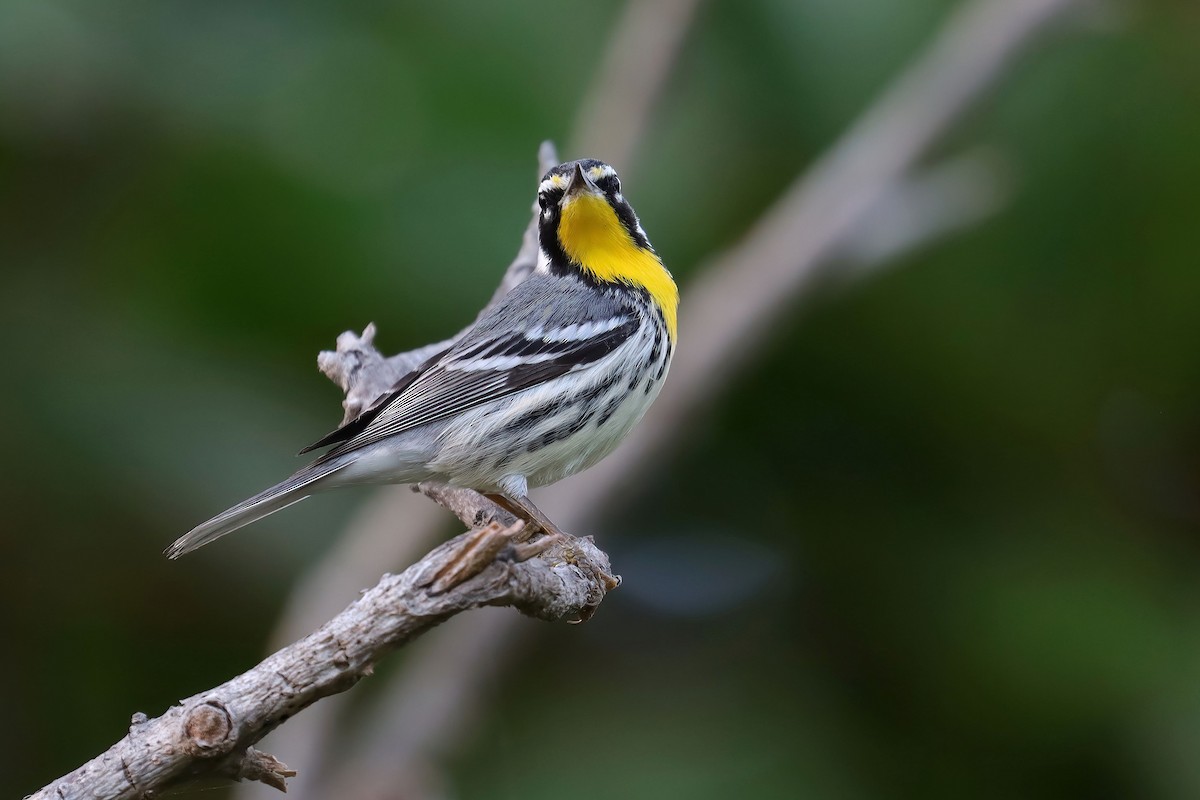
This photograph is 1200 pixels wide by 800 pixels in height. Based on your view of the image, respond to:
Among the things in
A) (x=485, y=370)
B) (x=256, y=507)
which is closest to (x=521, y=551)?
(x=256, y=507)

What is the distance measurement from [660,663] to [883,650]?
87cm

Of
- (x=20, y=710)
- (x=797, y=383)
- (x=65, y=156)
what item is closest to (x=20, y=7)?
(x=65, y=156)

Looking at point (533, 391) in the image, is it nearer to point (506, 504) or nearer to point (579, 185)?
point (506, 504)

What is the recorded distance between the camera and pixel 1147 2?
5.37 metres

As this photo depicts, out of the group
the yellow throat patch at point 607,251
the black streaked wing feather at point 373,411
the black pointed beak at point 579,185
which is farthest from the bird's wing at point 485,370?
the black pointed beak at point 579,185

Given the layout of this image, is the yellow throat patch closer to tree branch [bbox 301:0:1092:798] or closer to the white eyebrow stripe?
the white eyebrow stripe

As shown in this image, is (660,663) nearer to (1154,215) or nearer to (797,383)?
(797,383)

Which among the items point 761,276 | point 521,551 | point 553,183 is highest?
point 761,276

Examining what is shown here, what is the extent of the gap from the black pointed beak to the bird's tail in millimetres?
991

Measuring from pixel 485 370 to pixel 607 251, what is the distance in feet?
1.88

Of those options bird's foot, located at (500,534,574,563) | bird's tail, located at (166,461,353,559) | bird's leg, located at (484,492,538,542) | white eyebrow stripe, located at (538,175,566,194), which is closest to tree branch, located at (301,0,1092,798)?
bird's leg, located at (484,492,538,542)

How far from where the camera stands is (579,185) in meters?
3.30

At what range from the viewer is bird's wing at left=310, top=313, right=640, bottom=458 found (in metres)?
3.02

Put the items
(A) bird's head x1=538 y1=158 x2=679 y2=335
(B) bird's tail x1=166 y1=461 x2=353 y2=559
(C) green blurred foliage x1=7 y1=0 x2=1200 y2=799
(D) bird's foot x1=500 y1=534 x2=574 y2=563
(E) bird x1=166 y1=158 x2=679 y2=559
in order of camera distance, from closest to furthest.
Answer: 1. (D) bird's foot x1=500 y1=534 x2=574 y2=563
2. (B) bird's tail x1=166 y1=461 x2=353 y2=559
3. (E) bird x1=166 y1=158 x2=679 y2=559
4. (A) bird's head x1=538 y1=158 x2=679 y2=335
5. (C) green blurred foliage x1=7 y1=0 x2=1200 y2=799
